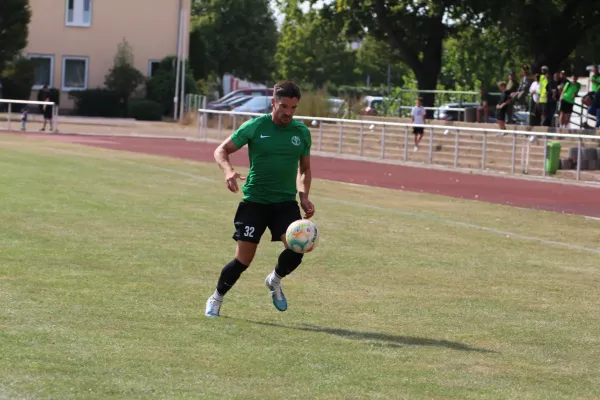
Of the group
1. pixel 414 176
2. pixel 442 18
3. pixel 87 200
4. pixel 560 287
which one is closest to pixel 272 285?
pixel 560 287

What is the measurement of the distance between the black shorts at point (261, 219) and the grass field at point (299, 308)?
0.63m

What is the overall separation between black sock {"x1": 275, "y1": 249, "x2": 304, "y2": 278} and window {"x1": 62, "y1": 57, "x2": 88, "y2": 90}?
5985 centimetres

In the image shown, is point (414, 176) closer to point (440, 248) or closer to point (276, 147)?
point (440, 248)

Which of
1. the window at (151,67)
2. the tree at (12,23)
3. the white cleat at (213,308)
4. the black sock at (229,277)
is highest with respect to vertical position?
the tree at (12,23)

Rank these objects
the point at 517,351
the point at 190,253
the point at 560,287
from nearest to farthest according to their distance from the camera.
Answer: the point at 517,351 → the point at 560,287 → the point at 190,253

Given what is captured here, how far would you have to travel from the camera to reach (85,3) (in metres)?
68.5

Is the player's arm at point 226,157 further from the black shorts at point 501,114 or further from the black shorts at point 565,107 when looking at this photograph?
the black shorts at point 501,114

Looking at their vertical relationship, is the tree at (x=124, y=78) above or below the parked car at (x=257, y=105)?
above

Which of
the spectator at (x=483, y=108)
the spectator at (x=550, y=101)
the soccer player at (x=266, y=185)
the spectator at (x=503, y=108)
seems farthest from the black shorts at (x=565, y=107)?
the soccer player at (x=266, y=185)

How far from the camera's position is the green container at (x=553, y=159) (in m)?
29.3

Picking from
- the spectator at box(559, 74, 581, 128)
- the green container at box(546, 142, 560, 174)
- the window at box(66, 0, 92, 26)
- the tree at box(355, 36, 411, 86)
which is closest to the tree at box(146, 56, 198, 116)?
the window at box(66, 0, 92, 26)

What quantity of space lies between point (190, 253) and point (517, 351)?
533cm

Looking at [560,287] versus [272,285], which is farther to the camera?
[560,287]

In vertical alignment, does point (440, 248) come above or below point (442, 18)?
below
